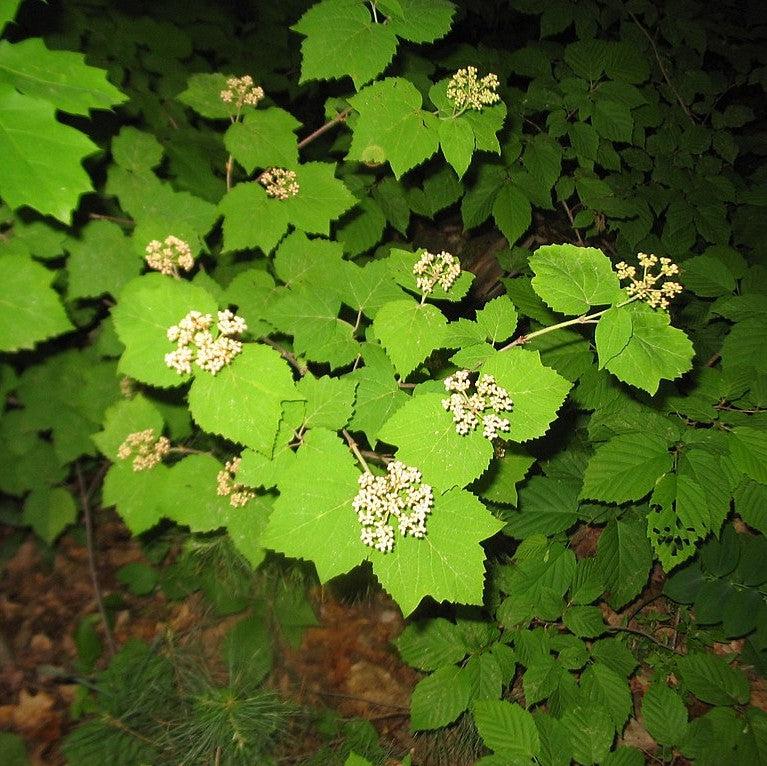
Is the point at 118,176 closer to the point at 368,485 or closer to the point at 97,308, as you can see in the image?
the point at 97,308

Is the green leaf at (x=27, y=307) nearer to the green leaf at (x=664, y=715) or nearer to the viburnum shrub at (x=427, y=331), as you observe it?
the viburnum shrub at (x=427, y=331)

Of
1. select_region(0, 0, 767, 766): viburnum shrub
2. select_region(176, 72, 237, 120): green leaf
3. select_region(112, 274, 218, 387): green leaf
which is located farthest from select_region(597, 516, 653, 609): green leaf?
select_region(176, 72, 237, 120): green leaf

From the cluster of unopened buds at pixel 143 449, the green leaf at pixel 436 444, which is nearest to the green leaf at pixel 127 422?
the cluster of unopened buds at pixel 143 449

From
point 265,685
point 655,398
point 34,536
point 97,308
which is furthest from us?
point 34,536

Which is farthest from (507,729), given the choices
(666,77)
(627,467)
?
(666,77)

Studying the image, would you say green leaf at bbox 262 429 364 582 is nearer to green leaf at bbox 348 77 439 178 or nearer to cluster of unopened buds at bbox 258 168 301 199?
green leaf at bbox 348 77 439 178

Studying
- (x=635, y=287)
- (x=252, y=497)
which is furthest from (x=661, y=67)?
(x=252, y=497)
